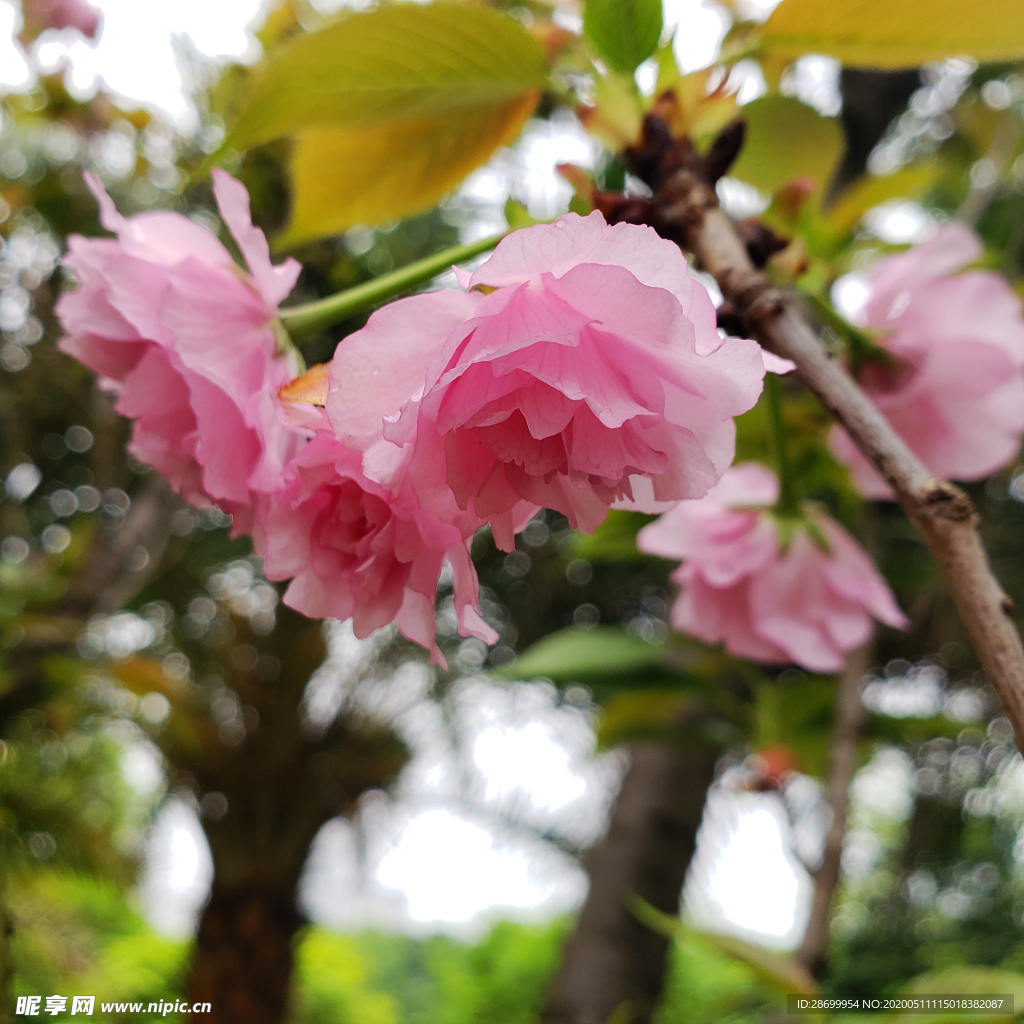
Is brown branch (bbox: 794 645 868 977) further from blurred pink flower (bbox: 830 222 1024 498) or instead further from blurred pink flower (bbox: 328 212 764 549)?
blurred pink flower (bbox: 328 212 764 549)

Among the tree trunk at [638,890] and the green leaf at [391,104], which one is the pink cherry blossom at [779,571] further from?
the tree trunk at [638,890]

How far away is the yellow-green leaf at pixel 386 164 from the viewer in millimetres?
299

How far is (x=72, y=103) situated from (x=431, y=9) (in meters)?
1.04

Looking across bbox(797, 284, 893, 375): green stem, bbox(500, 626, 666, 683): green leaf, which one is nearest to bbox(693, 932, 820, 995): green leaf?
bbox(500, 626, 666, 683): green leaf

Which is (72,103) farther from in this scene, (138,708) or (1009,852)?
(1009,852)

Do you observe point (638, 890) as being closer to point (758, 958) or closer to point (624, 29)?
point (758, 958)

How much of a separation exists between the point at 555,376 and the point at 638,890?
62 cm

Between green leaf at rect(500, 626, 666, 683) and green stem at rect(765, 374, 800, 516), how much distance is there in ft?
0.57

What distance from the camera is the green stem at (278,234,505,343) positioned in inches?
7.8

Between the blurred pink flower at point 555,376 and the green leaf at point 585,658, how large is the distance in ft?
0.95

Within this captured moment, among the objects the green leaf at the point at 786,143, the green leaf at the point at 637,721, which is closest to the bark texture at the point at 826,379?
the green leaf at the point at 786,143

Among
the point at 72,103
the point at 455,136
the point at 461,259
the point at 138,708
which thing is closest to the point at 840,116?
the point at 455,136

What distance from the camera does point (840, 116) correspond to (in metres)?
0.74

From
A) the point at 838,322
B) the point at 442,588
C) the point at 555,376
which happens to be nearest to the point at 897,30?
the point at 838,322
